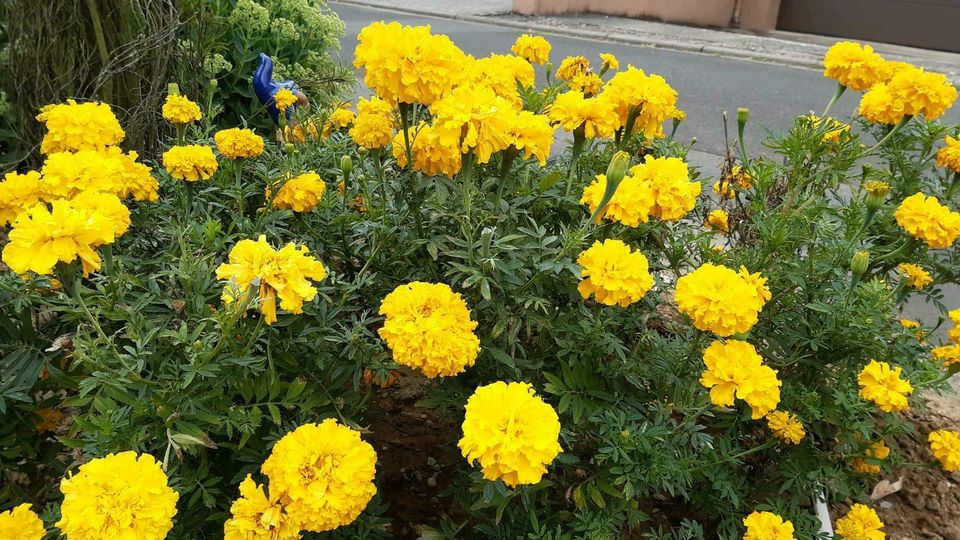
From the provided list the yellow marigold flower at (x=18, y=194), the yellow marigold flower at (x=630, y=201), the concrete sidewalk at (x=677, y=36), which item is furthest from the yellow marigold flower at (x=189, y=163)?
the concrete sidewalk at (x=677, y=36)

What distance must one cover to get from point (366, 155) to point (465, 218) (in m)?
0.43

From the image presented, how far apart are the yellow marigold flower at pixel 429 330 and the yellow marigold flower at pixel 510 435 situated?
0.13 m

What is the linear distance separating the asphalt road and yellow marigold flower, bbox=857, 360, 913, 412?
382 centimetres

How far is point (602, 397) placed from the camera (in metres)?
1.59

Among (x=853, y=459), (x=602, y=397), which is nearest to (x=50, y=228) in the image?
(x=602, y=397)

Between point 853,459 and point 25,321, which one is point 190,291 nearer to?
point 25,321

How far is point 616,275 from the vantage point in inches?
55.0

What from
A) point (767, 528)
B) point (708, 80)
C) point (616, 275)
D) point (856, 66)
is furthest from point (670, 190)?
point (708, 80)

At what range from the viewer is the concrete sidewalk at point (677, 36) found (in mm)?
9930

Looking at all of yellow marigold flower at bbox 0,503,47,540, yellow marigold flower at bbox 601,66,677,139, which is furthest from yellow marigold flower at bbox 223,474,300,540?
yellow marigold flower at bbox 601,66,677,139

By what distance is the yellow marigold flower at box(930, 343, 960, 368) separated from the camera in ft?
6.01

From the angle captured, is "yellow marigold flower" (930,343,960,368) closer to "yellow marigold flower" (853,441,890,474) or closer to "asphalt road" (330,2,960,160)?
"yellow marigold flower" (853,441,890,474)

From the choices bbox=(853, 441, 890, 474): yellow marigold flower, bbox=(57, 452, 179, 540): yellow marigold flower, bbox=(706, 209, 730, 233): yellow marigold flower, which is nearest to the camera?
bbox=(57, 452, 179, 540): yellow marigold flower

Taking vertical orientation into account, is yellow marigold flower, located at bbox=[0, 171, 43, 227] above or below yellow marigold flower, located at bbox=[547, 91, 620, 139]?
below
